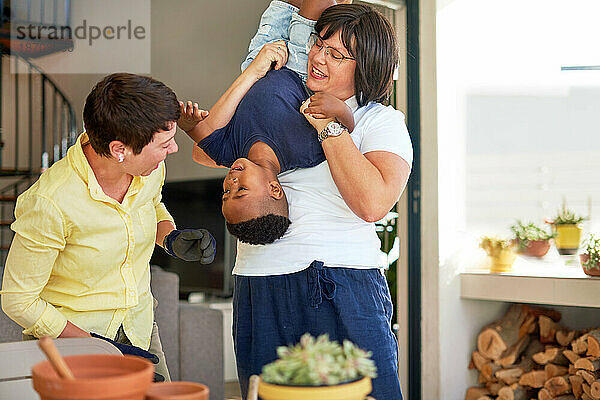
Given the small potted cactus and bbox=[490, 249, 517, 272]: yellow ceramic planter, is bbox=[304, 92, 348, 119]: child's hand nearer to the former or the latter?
the small potted cactus

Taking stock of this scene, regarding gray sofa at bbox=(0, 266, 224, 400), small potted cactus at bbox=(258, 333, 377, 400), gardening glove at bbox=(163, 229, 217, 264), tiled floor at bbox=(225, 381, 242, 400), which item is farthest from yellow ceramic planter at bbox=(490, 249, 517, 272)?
small potted cactus at bbox=(258, 333, 377, 400)

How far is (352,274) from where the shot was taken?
5.18ft

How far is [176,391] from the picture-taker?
2.96 ft

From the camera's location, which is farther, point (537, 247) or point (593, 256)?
point (537, 247)

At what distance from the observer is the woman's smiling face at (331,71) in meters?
1.60

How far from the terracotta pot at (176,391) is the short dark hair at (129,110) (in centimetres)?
64

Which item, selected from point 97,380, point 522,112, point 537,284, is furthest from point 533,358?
point 97,380

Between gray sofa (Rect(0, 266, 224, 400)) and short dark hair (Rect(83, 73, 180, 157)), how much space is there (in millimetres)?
2023

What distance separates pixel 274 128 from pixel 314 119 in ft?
0.44

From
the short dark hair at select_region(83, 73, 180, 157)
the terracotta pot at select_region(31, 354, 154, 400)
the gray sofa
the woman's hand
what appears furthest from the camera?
the gray sofa

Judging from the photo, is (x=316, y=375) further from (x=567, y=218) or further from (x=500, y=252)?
(x=567, y=218)

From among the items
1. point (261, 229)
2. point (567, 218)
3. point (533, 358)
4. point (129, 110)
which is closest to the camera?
point (129, 110)

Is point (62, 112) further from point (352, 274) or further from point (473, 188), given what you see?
point (352, 274)

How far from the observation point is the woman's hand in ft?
5.52
